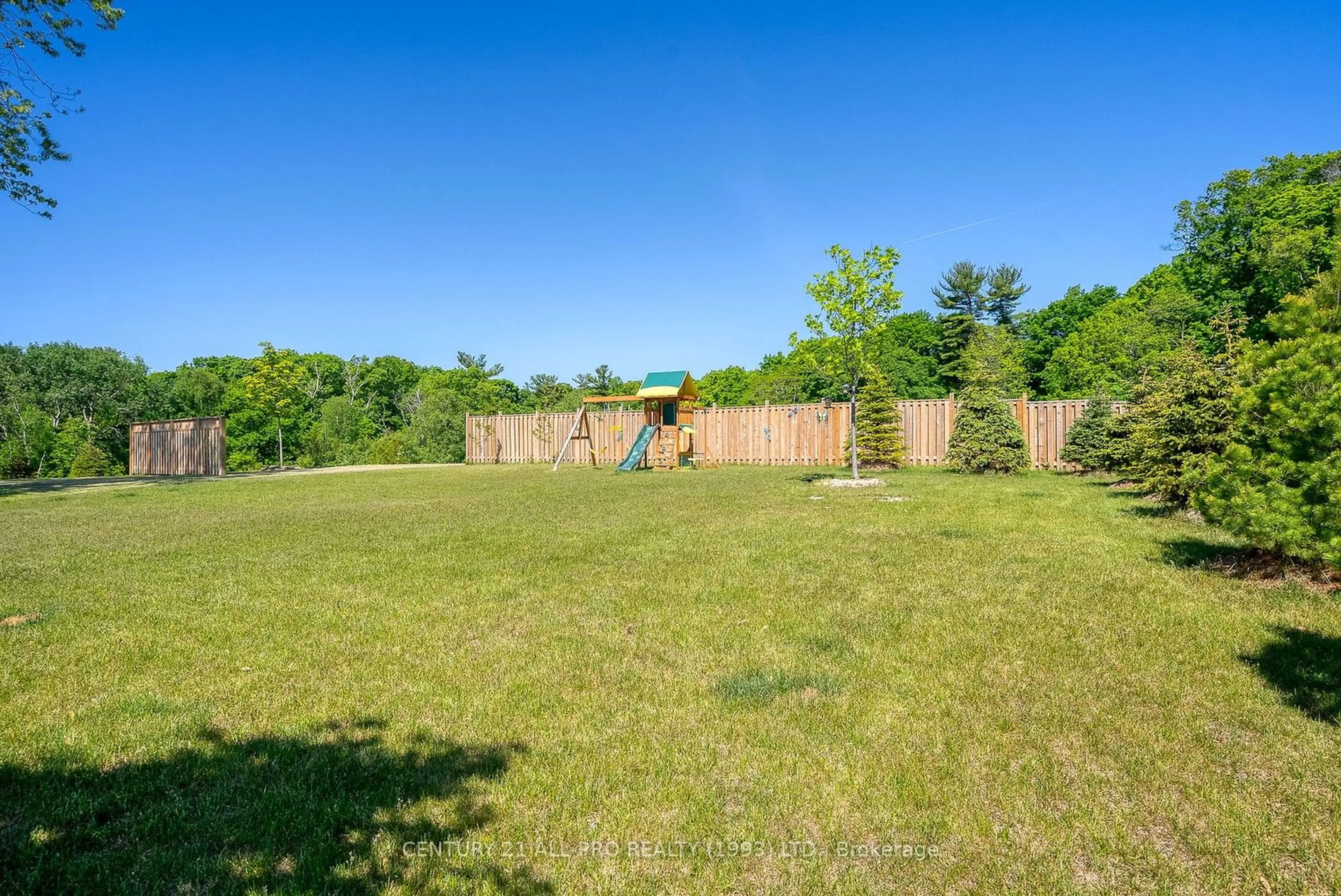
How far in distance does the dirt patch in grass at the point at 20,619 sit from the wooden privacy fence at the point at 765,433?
747 inches

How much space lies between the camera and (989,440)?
1697cm

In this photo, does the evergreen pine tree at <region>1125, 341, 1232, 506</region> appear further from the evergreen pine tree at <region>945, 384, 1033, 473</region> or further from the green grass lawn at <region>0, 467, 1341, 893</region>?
the evergreen pine tree at <region>945, 384, 1033, 473</region>

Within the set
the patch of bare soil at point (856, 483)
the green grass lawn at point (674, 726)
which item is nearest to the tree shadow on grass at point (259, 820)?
the green grass lawn at point (674, 726)

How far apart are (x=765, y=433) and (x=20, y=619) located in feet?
68.3

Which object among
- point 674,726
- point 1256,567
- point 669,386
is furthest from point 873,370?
point 674,726

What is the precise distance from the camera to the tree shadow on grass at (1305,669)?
316cm

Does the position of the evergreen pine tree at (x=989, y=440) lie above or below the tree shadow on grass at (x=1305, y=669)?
above

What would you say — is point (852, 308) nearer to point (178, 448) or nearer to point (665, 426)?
point (665, 426)

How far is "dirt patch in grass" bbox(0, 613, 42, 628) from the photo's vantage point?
15.0 feet

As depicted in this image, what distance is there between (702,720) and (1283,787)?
2.23 m

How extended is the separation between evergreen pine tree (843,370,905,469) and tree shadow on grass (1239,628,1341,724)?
16.2 m

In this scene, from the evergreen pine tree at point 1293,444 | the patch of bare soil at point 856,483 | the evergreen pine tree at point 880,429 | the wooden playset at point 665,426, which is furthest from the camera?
the wooden playset at point 665,426

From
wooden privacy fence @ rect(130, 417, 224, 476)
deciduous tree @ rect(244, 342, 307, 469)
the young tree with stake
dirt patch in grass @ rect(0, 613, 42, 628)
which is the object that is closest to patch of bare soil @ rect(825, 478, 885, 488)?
the young tree with stake

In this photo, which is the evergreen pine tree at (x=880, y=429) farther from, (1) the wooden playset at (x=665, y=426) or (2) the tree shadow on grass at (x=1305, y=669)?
(2) the tree shadow on grass at (x=1305, y=669)
